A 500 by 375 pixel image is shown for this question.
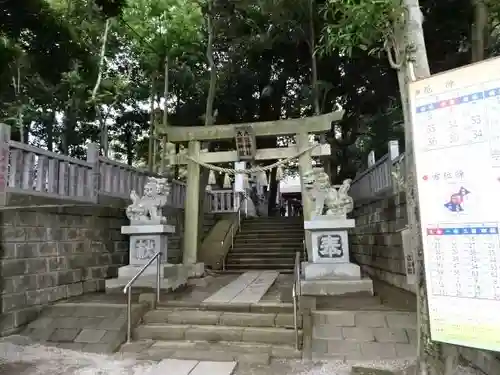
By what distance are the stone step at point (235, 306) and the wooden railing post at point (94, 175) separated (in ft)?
9.25

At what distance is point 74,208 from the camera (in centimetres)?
726

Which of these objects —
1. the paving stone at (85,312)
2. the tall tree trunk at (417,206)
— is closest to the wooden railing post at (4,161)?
the paving stone at (85,312)

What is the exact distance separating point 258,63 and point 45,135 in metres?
10.0

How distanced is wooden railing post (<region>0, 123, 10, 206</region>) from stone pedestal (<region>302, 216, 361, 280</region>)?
4.84 metres

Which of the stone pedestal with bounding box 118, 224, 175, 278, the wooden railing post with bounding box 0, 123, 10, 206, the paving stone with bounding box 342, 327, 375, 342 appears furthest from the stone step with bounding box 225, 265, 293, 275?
the wooden railing post with bounding box 0, 123, 10, 206

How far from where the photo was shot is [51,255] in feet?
21.8

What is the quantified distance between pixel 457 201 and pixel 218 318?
407 centimetres

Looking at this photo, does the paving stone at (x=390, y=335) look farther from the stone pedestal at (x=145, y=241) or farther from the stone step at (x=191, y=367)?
the stone pedestal at (x=145, y=241)

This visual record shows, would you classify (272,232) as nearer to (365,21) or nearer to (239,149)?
(239,149)

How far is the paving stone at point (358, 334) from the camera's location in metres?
5.05

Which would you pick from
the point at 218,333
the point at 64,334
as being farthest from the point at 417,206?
the point at 64,334

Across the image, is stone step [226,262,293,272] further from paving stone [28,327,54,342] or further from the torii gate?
paving stone [28,327,54,342]

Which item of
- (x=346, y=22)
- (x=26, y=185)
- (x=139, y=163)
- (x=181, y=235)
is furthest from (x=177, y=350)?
(x=139, y=163)

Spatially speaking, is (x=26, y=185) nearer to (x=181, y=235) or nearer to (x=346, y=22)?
(x=346, y=22)
